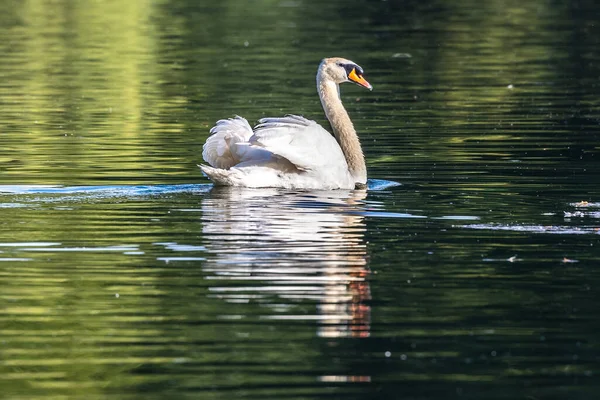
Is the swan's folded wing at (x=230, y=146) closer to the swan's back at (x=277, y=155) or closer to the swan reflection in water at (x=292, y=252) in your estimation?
the swan's back at (x=277, y=155)

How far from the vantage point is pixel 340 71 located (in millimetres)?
18016

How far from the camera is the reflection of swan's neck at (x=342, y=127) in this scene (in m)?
17.1

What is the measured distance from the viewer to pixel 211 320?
9.83 m

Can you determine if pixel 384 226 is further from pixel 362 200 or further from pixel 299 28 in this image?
pixel 299 28

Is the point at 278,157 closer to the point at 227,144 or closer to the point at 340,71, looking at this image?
the point at 227,144

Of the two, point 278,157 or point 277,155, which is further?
point 278,157

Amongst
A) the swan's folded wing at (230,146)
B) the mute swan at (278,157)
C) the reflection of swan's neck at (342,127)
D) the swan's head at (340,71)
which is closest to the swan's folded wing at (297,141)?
the mute swan at (278,157)

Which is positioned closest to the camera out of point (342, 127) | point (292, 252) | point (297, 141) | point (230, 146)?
point (292, 252)

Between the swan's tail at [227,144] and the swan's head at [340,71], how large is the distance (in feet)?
6.26

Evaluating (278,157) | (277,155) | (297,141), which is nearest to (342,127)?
(278,157)

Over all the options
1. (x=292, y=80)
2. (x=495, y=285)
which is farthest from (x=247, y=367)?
(x=292, y=80)

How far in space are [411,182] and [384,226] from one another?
10.5 ft

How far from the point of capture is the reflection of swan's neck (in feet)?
56.2

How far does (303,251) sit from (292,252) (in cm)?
10
